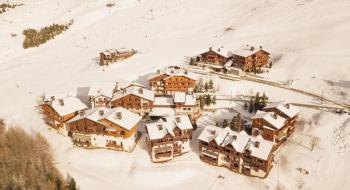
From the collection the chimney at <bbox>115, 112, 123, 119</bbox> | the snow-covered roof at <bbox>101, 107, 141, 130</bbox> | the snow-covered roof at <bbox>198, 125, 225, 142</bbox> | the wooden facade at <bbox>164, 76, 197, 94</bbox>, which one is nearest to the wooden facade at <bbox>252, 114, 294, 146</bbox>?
the snow-covered roof at <bbox>198, 125, 225, 142</bbox>

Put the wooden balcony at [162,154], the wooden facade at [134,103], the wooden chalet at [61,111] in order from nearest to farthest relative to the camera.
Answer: the wooden balcony at [162,154], the wooden chalet at [61,111], the wooden facade at [134,103]

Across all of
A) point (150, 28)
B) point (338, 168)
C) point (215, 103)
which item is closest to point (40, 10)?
point (150, 28)

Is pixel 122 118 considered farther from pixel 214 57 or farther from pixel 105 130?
pixel 214 57

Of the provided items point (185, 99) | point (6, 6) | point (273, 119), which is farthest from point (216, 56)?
point (6, 6)

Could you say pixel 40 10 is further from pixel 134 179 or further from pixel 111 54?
pixel 134 179

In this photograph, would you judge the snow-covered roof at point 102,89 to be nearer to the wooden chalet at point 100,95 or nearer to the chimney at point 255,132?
the wooden chalet at point 100,95

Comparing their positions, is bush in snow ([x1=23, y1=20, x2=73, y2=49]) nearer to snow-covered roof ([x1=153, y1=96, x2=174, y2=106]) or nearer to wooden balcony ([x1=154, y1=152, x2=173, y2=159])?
snow-covered roof ([x1=153, y1=96, x2=174, y2=106])

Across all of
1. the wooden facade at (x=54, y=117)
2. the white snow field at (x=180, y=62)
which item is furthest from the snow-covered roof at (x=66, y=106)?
the white snow field at (x=180, y=62)
